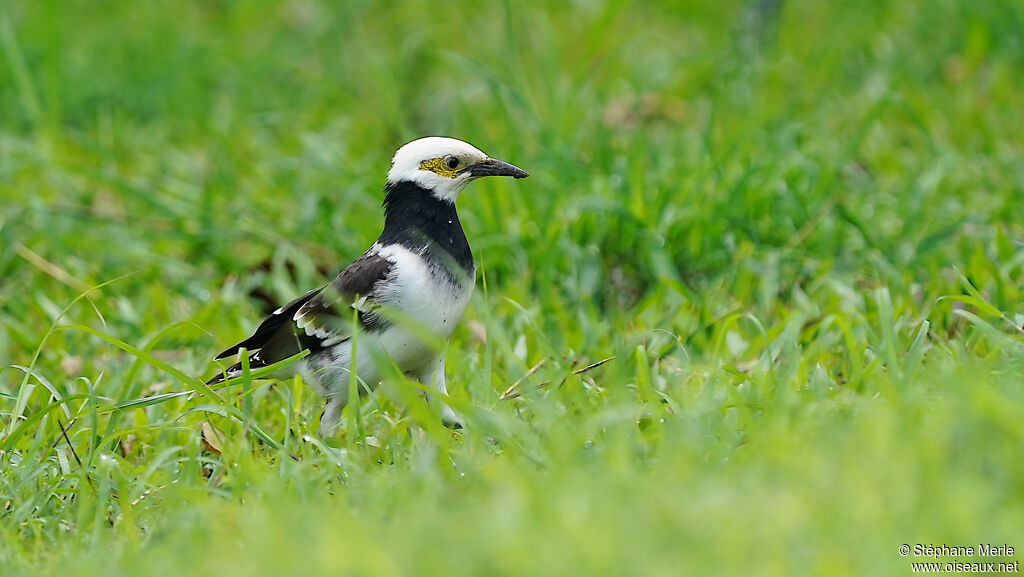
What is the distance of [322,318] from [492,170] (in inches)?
29.5

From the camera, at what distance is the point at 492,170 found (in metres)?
3.98

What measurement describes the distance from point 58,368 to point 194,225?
4.57 ft

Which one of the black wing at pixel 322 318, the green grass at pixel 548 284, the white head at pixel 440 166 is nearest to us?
the green grass at pixel 548 284

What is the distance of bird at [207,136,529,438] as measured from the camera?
3.68m

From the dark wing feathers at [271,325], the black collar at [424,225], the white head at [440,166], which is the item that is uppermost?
the white head at [440,166]

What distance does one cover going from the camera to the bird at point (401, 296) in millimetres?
3676

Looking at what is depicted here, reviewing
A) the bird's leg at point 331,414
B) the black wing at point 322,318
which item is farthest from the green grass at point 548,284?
the black wing at point 322,318

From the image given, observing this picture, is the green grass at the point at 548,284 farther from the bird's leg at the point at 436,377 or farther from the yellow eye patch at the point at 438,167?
the yellow eye patch at the point at 438,167

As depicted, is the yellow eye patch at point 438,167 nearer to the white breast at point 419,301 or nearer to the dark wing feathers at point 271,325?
the white breast at point 419,301

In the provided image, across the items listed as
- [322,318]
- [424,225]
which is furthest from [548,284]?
[322,318]

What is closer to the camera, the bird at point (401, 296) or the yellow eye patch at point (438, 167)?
the bird at point (401, 296)

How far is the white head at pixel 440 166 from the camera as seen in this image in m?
3.92

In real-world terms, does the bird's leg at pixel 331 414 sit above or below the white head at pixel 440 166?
below

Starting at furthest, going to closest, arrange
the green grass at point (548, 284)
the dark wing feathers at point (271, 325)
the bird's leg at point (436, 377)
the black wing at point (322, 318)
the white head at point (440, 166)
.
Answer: the dark wing feathers at point (271, 325), the white head at point (440, 166), the black wing at point (322, 318), the bird's leg at point (436, 377), the green grass at point (548, 284)
